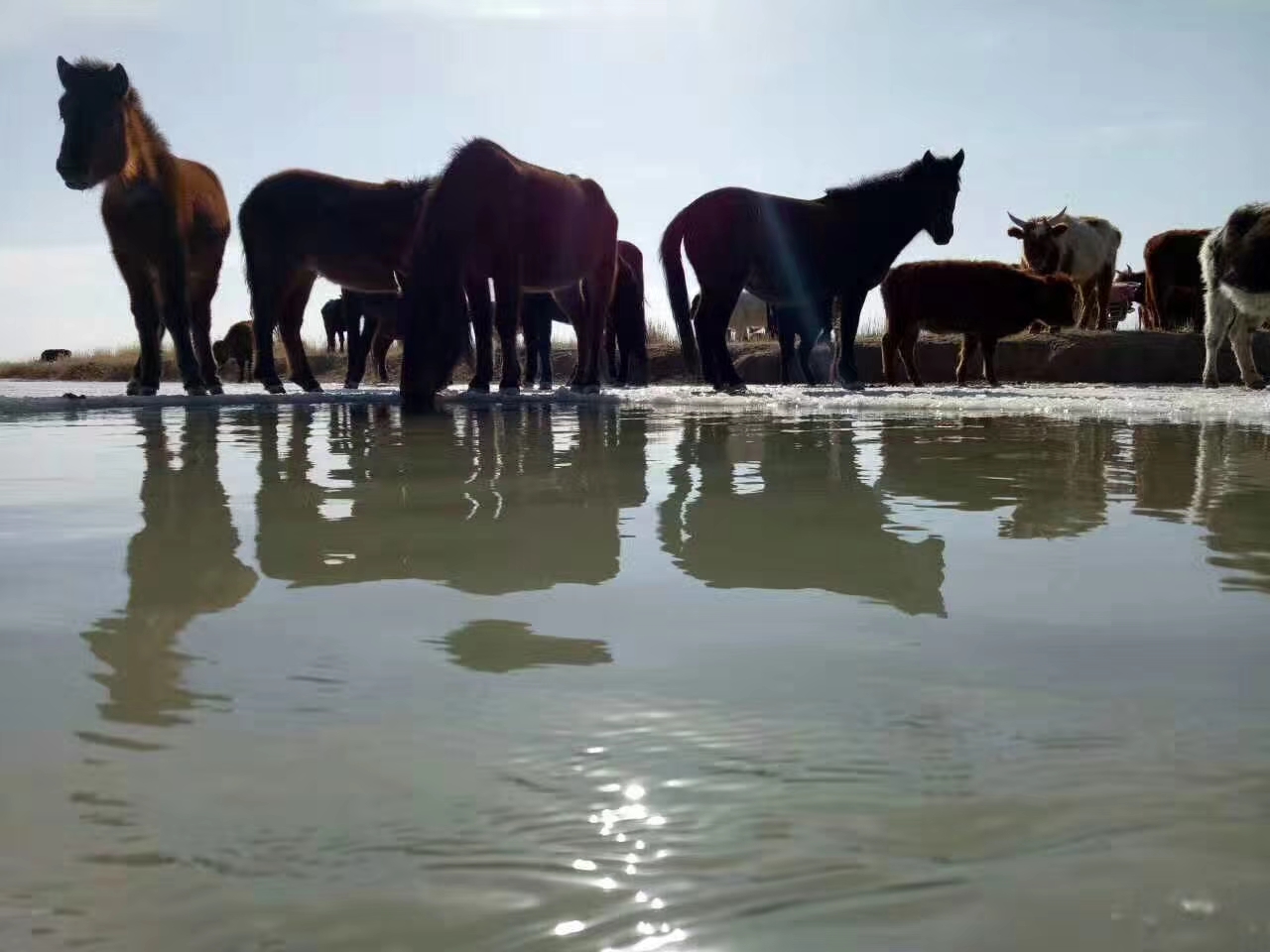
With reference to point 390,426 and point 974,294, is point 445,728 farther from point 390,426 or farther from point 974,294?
point 974,294

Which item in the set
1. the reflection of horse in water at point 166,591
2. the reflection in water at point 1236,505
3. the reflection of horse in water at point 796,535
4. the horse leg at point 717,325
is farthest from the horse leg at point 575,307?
the reflection of horse in water at point 166,591

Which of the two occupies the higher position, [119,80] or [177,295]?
[119,80]

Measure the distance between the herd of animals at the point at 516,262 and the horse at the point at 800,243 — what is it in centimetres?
2

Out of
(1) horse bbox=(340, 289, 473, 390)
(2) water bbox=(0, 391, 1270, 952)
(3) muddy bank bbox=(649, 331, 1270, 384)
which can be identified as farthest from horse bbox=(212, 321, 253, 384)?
(2) water bbox=(0, 391, 1270, 952)

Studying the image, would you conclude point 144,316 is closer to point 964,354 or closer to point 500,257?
point 500,257

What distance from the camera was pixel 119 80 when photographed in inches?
344

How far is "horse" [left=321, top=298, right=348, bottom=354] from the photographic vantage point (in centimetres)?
2106

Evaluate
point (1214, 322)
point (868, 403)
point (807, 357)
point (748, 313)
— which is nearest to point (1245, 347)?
point (1214, 322)

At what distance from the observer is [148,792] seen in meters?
1.02

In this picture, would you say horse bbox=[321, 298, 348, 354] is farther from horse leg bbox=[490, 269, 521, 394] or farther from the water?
the water

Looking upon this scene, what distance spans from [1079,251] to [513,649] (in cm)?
1640

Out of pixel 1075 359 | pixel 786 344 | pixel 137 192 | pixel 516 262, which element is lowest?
pixel 1075 359

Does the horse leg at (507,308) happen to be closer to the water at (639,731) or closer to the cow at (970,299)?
the cow at (970,299)

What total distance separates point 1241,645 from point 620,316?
1201 centimetres
